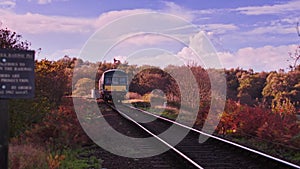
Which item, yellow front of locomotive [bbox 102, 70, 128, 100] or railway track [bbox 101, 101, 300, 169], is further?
yellow front of locomotive [bbox 102, 70, 128, 100]

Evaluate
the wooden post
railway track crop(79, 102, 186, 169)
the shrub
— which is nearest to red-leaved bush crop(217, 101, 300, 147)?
railway track crop(79, 102, 186, 169)

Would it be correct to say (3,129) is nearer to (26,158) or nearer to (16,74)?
(16,74)

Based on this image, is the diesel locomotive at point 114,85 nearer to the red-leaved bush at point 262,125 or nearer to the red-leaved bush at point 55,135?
the red-leaved bush at point 262,125

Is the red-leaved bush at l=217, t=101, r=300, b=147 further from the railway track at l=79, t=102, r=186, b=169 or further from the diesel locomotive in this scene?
the diesel locomotive

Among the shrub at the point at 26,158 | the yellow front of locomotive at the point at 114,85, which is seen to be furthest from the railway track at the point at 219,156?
the yellow front of locomotive at the point at 114,85

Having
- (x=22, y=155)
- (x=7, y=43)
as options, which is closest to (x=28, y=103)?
(x=7, y=43)

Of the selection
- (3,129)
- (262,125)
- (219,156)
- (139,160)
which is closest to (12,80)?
(3,129)

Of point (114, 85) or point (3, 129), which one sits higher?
point (114, 85)

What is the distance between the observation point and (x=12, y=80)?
655cm

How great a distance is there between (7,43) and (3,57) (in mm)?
11181

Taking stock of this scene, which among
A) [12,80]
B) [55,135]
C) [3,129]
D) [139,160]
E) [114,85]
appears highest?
[114,85]

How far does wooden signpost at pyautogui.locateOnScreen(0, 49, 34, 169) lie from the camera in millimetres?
6527

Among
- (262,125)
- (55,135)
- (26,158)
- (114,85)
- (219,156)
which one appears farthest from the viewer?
(114,85)

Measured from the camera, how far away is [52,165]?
30.0 feet
